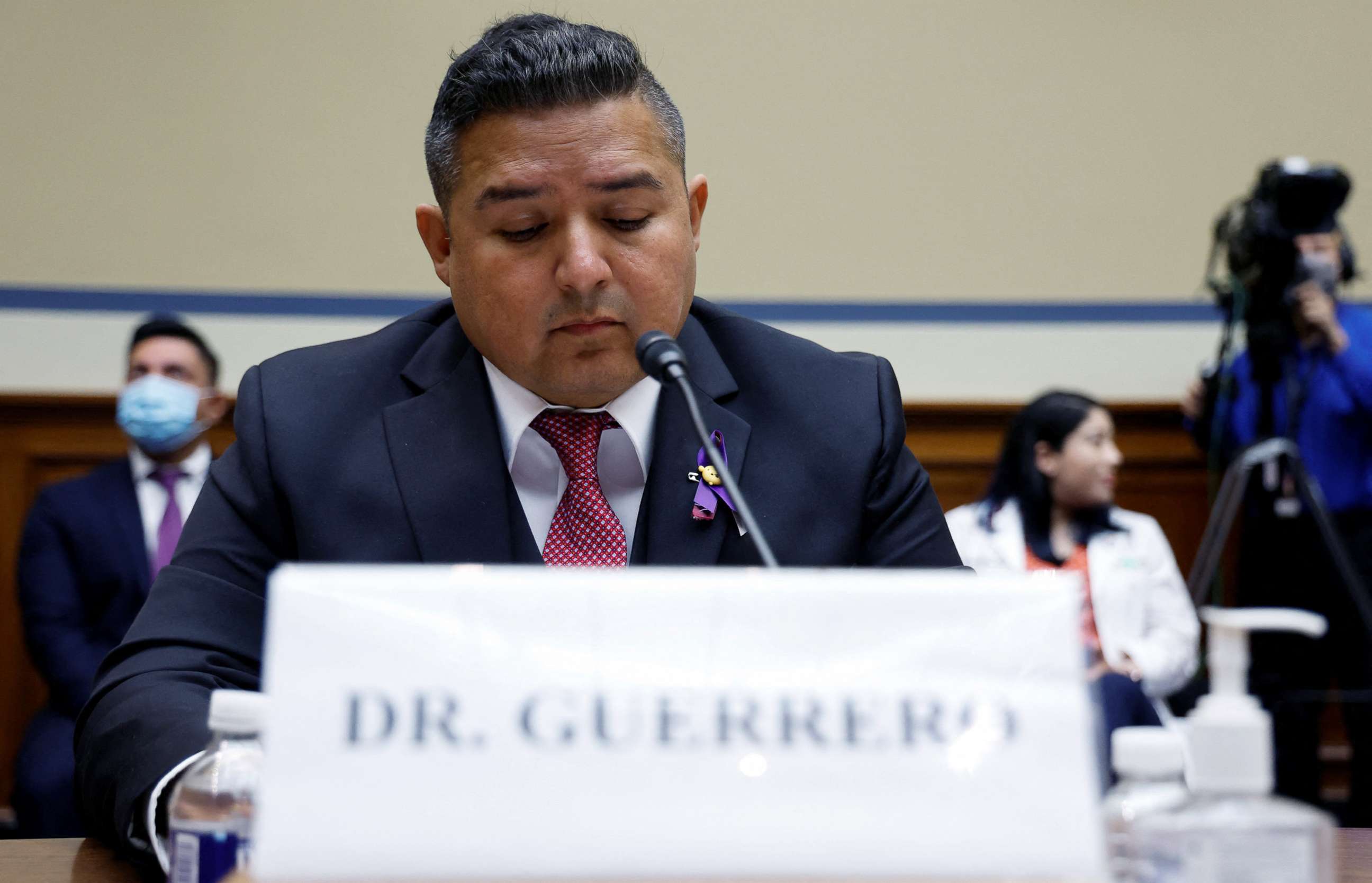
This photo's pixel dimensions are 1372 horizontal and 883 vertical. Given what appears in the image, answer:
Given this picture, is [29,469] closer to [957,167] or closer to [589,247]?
[957,167]

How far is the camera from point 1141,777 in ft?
2.00

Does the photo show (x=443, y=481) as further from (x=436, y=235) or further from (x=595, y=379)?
(x=436, y=235)

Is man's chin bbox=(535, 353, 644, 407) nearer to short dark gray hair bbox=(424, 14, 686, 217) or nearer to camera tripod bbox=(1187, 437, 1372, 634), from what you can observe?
short dark gray hair bbox=(424, 14, 686, 217)

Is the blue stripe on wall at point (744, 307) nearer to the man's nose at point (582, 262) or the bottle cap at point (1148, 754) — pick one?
the man's nose at point (582, 262)

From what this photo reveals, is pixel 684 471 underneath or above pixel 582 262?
underneath

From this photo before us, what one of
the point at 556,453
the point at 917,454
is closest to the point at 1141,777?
the point at 556,453

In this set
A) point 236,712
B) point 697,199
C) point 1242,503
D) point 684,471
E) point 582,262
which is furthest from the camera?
point 1242,503

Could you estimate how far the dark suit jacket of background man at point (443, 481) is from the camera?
3.87 ft

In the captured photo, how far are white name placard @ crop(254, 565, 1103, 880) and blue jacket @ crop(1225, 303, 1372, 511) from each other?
2879 mm

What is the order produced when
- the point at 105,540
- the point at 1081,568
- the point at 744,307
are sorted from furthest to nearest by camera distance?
the point at 744,307 → the point at 1081,568 → the point at 105,540

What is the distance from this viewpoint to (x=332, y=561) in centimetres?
120

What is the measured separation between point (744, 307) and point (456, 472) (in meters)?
2.54

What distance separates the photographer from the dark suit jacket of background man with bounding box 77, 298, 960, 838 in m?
1.18

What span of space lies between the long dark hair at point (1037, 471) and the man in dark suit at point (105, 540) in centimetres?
180
